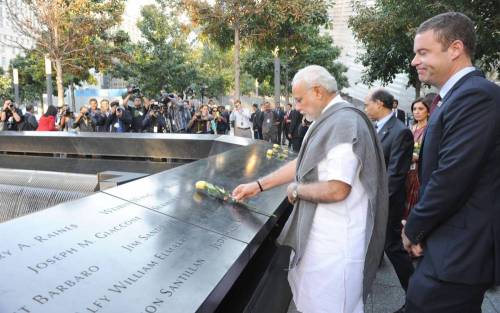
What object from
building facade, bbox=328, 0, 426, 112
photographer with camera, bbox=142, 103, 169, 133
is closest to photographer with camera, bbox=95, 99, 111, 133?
photographer with camera, bbox=142, 103, 169, 133

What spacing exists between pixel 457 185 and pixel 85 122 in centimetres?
942

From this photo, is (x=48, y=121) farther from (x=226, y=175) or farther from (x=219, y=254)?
(x=219, y=254)

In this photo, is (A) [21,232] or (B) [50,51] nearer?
→ (A) [21,232]

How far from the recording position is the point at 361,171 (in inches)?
80.0

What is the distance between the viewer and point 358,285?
2080mm

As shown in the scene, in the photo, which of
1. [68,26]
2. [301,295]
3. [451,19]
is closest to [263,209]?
[301,295]

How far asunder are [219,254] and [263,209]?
0.86 metres

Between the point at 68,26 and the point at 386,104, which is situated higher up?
the point at 68,26

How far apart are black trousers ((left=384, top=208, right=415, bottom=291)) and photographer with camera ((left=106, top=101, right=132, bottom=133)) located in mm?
7788

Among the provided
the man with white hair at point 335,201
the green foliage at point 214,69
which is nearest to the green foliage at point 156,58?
the green foliage at point 214,69

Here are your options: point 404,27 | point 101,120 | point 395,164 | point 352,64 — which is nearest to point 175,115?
point 101,120

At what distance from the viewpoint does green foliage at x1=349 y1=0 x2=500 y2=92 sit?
9375 millimetres

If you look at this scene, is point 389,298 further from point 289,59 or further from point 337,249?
point 289,59

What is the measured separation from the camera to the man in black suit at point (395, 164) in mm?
3518
